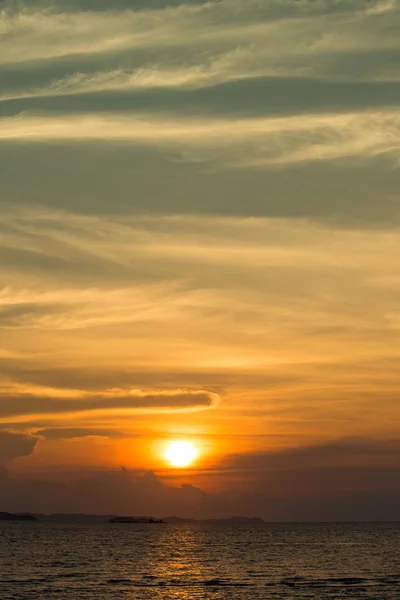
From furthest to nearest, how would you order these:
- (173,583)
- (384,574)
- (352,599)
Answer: (384,574) → (173,583) → (352,599)

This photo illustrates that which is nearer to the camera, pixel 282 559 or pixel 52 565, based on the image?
pixel 52 565

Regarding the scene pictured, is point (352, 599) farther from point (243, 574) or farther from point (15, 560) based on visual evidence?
point (15, 560)

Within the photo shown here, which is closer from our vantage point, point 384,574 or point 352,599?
point 352,599

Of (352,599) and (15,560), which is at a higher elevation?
(15,560)

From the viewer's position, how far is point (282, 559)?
17075cm

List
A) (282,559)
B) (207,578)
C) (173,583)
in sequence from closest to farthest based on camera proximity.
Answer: (173,583), (207,578), (282,559)

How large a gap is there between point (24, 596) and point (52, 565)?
52992 millimetres

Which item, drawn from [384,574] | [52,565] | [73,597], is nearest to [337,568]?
[384,574]

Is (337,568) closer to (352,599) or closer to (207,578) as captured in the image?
(207,578)

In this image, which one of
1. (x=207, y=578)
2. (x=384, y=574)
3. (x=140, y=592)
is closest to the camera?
(x=140, y=592)

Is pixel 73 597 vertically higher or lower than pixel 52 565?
lower

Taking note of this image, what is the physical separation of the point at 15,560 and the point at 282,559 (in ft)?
178

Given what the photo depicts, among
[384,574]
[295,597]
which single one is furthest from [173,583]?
[384,574]

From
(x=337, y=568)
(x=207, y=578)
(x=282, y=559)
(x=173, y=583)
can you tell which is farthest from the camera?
(x=282, y=559)
